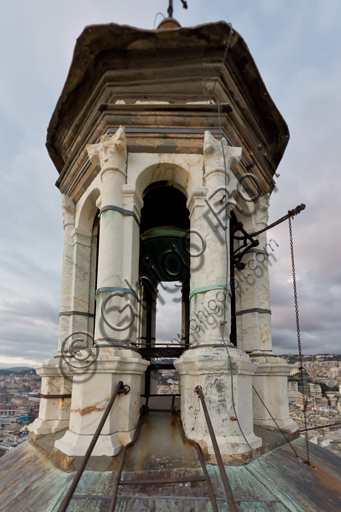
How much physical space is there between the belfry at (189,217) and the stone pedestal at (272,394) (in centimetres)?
2

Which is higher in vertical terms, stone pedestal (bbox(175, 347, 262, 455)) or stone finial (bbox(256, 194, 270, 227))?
stone finial (bbox(256, 194, 270, 227))

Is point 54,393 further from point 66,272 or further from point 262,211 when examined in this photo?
point 262,211

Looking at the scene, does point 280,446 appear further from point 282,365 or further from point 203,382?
point 203,382

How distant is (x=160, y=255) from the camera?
918 centimetres

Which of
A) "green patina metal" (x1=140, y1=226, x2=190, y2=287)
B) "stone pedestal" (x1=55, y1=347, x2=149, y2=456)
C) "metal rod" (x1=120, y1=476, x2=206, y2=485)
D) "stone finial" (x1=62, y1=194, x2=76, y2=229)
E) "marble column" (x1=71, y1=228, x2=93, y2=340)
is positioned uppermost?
"stone finial" (x1=62, y1=194, x2=76, y2=229)

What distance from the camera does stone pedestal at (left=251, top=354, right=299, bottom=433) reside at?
6.13 meters

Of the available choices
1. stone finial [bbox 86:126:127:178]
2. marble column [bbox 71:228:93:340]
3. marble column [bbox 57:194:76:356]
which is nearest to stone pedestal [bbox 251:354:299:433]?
marble column [bbox 71:228:93:340]

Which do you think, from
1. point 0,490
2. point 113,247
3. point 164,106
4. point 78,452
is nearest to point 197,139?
point 164,106

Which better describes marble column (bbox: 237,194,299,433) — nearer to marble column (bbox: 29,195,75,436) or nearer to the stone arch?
the stone arch

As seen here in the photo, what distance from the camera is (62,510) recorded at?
300cm

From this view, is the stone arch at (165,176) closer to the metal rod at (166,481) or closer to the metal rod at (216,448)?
the metal rod at (216,448)

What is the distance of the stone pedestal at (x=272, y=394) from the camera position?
613cm

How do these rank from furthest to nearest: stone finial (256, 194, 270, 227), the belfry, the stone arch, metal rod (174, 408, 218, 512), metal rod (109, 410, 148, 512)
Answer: stone finial (256, 194, 270, 227), the stone arch, the belfry, metal rod (109, 410, 148, 512), metal rod (174, 408, 218, 512)

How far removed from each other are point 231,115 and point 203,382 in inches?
177
